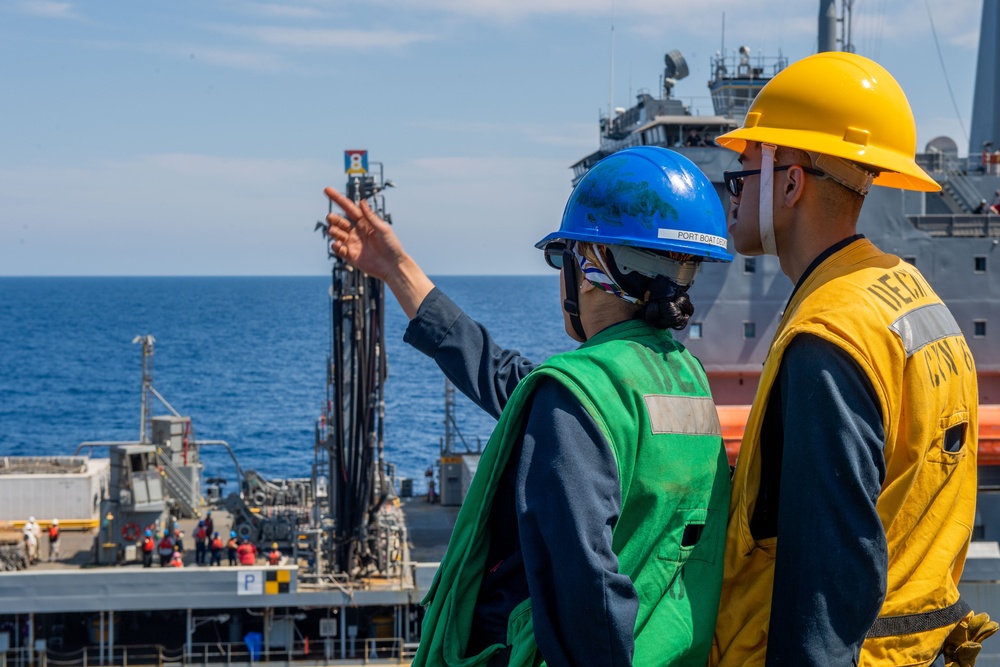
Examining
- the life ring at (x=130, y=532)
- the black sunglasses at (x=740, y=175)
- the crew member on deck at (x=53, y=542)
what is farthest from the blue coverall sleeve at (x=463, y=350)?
the crew member on deck at (x=53, y=542)

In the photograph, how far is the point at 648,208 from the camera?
3.15 metres

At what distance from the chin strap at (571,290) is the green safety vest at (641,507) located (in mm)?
199

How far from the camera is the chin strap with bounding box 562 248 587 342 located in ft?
10.6

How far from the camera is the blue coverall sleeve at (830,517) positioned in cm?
279

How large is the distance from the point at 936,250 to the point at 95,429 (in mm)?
60981

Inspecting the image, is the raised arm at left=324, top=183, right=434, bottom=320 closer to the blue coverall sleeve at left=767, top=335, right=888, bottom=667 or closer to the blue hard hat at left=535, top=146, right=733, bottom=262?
the blue hard hat at left=535, top=146, right=733, bottom=262

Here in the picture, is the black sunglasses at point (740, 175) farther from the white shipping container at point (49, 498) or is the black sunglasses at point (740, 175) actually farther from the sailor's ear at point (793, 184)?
the white shipping container at point (49, 498)

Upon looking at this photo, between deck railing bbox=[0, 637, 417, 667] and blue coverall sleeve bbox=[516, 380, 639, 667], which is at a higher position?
blue coverall sleeve bbox=[516, 380, 639, 667]

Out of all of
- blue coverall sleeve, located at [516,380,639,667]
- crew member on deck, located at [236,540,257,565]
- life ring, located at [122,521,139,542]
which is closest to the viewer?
blue coverall sleeve, located at [516,380,639,667]

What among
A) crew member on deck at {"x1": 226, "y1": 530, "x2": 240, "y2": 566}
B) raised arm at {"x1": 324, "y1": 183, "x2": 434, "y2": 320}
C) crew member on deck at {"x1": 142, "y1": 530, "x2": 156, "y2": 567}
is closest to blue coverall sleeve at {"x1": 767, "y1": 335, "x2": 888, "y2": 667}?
raised arm at {"x1": 324, "y1": 183, "x2": 434, "y2": 320}

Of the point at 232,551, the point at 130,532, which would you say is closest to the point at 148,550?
the point at 130,532

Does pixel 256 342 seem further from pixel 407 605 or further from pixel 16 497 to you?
A: pixel 407 605

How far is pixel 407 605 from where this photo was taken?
21.8m

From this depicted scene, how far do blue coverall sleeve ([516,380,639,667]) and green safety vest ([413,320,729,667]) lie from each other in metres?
0.07
